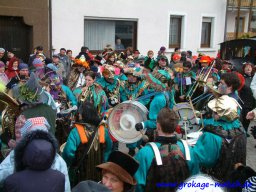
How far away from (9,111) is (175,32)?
609 inches

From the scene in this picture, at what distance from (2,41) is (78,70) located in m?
6.06

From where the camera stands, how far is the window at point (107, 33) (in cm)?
1558

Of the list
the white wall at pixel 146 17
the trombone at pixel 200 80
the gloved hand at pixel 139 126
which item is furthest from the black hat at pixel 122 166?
the white wall at pixel 146 17

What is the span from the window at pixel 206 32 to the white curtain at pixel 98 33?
20.0 feet

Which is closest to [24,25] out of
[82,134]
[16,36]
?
[16,36]

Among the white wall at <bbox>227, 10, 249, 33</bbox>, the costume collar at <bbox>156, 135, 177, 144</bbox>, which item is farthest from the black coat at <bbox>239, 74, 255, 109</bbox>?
the white wall at <bbox>227, 10, 249, 33</bbox>

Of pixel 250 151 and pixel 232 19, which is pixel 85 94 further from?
pixel 232 19

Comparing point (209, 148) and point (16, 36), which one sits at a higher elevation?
point (16, 36)

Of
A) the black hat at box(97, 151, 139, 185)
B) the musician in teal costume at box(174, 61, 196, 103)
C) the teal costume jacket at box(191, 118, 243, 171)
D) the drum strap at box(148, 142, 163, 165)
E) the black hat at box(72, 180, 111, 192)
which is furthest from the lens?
the musician in teal costume at box(174, 61, 196, 103)

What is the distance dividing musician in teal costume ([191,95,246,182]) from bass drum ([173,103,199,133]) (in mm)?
1065

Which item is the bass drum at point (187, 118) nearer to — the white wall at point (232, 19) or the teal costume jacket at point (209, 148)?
the teal costume jacket at point (209, 148)

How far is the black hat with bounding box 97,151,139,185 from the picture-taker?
8.93 feet

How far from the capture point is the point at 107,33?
53.3 feet

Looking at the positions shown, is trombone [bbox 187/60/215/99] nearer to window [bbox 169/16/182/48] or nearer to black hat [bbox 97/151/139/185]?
black hat [bbox 97/151/139/185]
